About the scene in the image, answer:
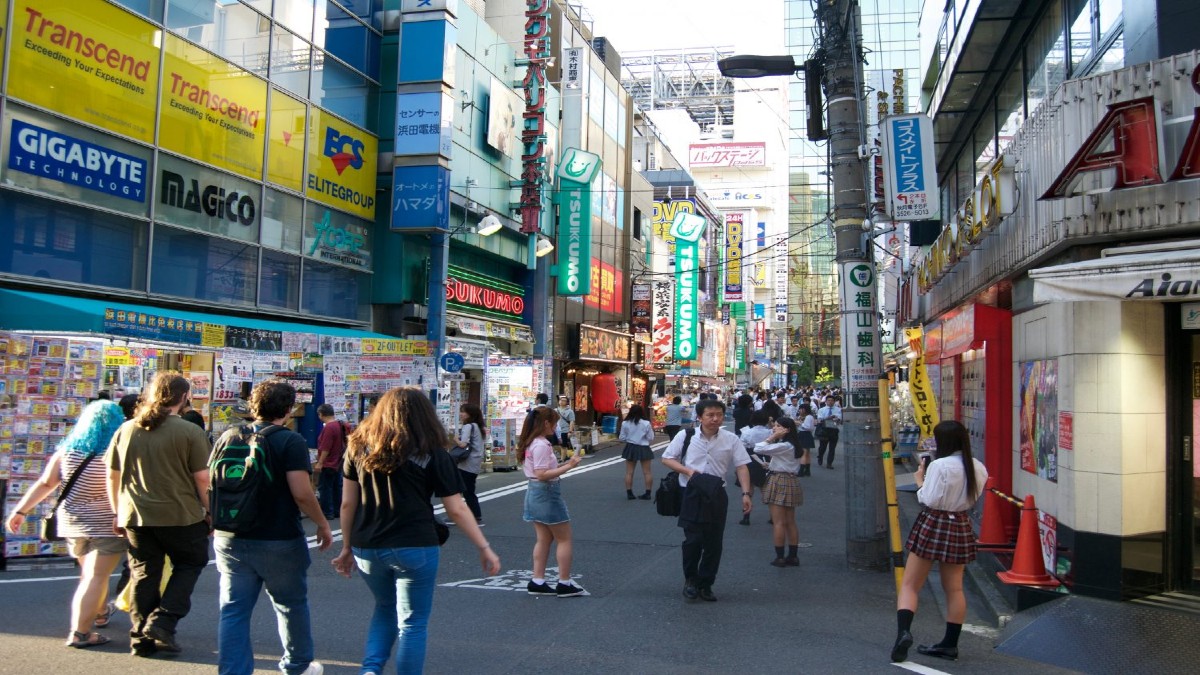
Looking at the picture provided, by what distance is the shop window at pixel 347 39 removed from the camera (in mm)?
18641

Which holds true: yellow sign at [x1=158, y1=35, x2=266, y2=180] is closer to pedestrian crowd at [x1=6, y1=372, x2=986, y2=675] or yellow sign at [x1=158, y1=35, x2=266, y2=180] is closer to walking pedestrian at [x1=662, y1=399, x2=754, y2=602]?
pedestrian crowd at [x1=6, y1=372, x2=986, y2=675]

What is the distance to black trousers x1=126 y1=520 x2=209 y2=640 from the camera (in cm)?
568

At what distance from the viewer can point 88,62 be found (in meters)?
12.9

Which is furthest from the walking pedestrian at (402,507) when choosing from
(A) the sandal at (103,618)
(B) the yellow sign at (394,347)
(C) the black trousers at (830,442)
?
(C) the black trousers at (830,442)

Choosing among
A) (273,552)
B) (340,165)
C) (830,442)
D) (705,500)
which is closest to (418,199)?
(340,165)

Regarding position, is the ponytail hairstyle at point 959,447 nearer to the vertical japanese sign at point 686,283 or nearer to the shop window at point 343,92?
the shop window at point 343,92

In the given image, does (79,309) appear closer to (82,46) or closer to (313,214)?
(82,46)

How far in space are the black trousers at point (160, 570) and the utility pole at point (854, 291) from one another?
601cm

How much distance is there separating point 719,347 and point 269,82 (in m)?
44.1

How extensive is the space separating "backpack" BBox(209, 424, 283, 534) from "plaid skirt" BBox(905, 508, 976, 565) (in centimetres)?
418

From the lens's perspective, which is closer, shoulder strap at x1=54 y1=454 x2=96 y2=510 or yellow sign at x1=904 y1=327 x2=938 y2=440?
shoulder strap at x1=54 y1=454 x2=96 y2=510

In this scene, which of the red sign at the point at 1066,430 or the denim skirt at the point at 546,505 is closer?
the red sign at the point at 1066,430

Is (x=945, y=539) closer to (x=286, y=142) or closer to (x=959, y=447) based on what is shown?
(x=959, y=447)

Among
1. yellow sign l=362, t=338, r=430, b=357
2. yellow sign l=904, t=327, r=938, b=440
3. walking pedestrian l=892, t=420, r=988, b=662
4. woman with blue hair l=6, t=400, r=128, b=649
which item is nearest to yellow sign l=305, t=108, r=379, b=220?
yellow sign l=362, t=338, r=430, b=357
